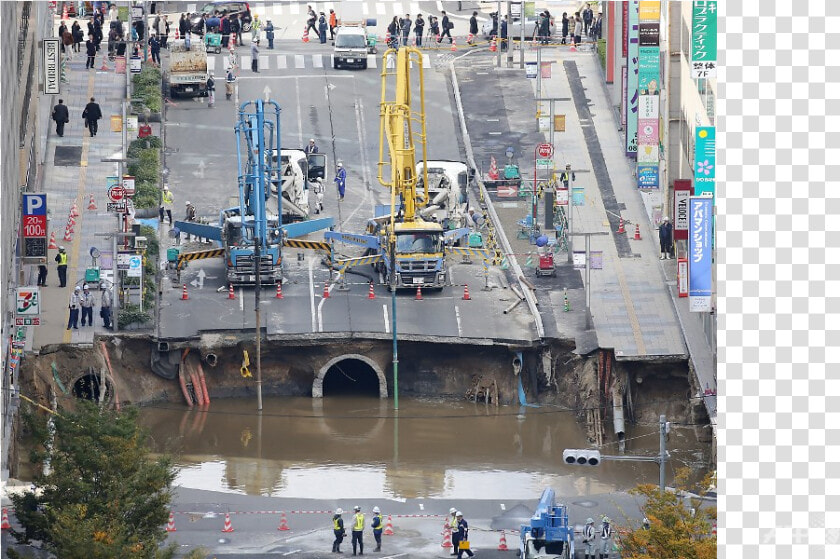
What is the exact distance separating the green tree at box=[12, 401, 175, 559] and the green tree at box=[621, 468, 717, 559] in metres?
14.7

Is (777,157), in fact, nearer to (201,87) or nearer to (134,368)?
(134,368)

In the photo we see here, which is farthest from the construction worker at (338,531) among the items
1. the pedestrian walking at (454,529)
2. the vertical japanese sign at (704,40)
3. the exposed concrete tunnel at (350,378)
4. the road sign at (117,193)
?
the road sign at (117,193)

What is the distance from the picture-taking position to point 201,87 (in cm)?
13500

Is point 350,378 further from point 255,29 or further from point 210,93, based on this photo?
point 255,29

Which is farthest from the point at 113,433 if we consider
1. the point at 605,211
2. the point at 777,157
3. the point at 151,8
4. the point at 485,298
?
the point at 151,8

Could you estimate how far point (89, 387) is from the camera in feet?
356

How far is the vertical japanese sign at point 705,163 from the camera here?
3932 inches

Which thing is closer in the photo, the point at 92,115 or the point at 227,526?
the point at 227,526

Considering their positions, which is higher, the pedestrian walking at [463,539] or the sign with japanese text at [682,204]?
the sign with japanese text at [682,204]

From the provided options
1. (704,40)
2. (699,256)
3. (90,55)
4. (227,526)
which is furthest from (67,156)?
(704,40)

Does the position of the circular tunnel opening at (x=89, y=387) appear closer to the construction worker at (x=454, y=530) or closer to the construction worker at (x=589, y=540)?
the construction worker at (x=454, y=530)

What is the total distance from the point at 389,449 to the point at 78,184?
84.0 feet

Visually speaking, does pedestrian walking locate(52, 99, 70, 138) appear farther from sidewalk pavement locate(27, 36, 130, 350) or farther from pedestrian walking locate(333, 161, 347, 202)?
pedestrian walking locate(333, 161, 347, 202)

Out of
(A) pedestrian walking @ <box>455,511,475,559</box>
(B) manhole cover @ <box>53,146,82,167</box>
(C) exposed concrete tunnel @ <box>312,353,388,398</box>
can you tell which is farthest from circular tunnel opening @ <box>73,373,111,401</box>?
(A) pedestrian walking @ <box>455,511,475,559</box>
